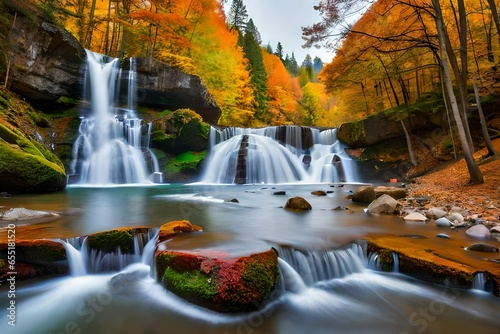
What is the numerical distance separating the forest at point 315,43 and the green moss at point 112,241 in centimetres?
729

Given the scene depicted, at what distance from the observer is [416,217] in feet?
19.1

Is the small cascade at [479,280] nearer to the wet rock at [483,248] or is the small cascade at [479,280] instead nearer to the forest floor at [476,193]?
the wet rock at [483,248]

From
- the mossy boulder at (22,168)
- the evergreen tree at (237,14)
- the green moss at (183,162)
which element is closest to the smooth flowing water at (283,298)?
the mossy boulder at (22,168)

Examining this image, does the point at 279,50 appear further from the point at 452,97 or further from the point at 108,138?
the point at 452,97

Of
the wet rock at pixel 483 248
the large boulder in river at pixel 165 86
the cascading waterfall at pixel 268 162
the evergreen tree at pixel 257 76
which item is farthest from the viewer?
the evergreen tree at pixel 257 76

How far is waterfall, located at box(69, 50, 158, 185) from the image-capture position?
14.2 meters

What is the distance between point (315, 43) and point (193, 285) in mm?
7664

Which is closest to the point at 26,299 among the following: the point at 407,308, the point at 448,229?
the point at 407,308

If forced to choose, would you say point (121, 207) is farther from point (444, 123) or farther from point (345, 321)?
point (444, 123)

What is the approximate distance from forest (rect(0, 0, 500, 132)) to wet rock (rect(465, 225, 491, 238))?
5.09m

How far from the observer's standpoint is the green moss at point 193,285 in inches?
109

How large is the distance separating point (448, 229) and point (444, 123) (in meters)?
13.1

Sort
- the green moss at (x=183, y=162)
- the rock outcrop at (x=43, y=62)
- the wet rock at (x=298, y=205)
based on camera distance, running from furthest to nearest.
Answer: the green moss at (x=183, y=162)
the rock outcrop at (x=43, y=62)
the wet rock at (x=298, y=205)

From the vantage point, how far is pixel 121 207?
7.57 metres
